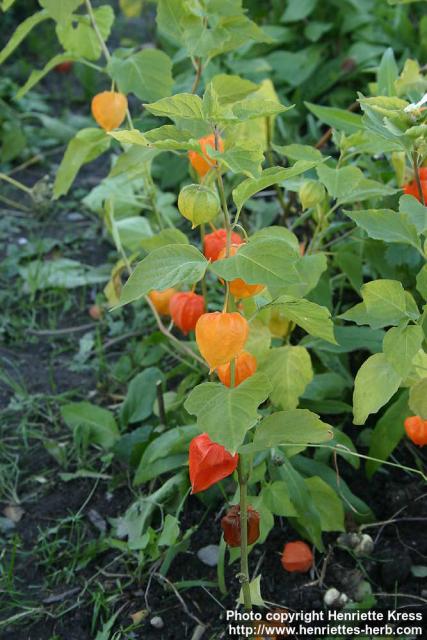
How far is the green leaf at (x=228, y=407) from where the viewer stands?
3.43ft

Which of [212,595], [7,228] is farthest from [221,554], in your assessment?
[7,228]

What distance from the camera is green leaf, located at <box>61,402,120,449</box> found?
1.82 meters

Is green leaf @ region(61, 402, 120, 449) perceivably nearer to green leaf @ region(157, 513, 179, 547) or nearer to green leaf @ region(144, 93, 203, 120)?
green leaf @ region(157, 513, 179, 547)

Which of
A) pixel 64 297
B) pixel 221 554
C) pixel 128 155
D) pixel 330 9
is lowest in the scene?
pixel 64 297

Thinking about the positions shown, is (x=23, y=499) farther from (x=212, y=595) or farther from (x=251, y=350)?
(x=251, y=350)

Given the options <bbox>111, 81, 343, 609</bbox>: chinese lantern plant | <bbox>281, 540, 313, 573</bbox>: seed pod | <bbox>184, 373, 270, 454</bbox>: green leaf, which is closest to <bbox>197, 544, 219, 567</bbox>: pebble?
<bbox>281, 540, 313, 573</bbox>: seed pod

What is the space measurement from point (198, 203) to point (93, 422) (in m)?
0.90

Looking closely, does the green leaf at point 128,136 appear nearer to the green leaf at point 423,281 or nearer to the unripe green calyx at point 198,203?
the unripe green calyx at point 198,203

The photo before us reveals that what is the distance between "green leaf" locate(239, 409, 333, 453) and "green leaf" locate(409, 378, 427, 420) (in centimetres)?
15

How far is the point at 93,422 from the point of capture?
184 centimetres

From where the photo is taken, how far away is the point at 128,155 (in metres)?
1.55

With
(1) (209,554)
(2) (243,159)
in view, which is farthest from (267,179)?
(1) (209,554)

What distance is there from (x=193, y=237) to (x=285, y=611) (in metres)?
1.33

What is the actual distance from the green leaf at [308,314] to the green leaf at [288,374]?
0.24 meters
